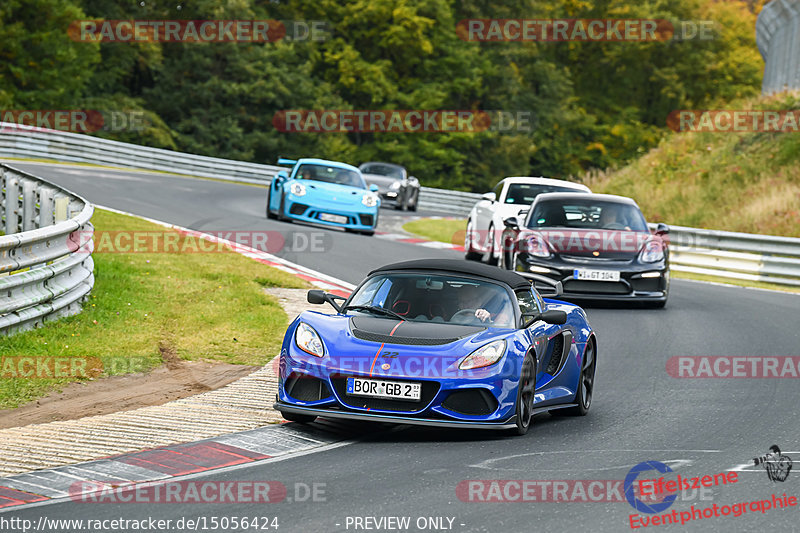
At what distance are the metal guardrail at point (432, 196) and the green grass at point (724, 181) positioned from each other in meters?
4.02

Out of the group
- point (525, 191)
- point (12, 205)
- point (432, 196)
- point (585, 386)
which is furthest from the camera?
point (432, 196)

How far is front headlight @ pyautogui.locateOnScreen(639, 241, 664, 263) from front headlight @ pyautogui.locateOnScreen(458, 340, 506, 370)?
8.30 metres

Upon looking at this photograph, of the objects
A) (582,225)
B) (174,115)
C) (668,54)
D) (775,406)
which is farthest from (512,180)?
(668,54)

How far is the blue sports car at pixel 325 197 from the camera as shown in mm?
24047

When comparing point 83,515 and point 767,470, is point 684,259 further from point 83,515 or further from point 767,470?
point 83,515

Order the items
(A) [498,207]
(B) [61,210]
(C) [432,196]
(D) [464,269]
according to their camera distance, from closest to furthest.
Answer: (D) [464,269]
(B) [61,210]
(A) [498,207]
(C) [432,196]

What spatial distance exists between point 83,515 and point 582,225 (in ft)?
39.0

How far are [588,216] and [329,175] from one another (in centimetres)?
900

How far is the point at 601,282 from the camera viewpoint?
15.8m

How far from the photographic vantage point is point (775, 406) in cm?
990

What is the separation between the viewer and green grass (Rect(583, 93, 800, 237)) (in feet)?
93.2

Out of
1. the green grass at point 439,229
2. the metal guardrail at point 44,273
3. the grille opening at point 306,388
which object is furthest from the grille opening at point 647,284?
the green grass at point 439,229

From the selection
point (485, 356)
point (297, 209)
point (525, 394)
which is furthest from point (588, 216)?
point (485, 356)

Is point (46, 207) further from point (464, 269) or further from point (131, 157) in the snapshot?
point (131, 157)
